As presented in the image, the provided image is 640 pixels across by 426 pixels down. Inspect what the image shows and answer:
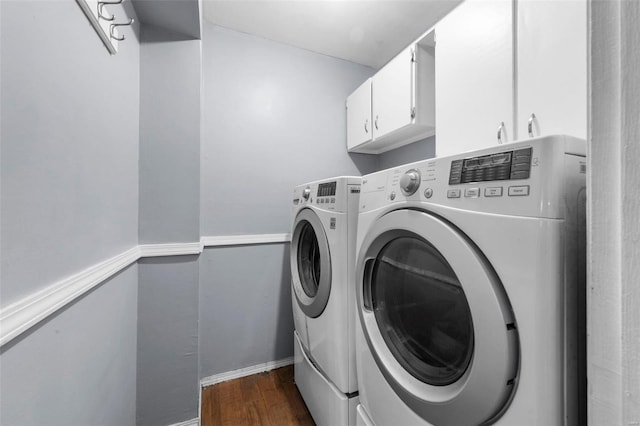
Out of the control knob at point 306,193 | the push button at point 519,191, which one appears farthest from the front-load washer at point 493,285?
Answer: the control knob at point 306,193

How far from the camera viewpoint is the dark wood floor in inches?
57.1

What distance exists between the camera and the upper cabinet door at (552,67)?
86cm

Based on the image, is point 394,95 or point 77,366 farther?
point 394,95

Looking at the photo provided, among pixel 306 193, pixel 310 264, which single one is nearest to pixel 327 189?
pixel 306 193

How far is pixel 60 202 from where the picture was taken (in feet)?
2.02

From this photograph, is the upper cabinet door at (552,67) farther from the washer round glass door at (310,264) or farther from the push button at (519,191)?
the washer round glass door at (310,264)

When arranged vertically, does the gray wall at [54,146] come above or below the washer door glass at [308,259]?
above

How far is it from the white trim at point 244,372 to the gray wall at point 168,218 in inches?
17.5

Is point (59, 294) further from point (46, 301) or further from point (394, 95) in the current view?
point (394, 95)

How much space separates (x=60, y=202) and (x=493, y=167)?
95 cm

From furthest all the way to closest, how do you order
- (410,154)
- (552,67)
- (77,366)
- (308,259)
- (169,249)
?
(410,154)
(308,259)
(169,249)
(552,67)
(77,366)

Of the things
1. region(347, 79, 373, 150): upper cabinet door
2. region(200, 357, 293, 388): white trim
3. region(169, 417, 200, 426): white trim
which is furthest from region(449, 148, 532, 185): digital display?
region(200, 357, 293, 388): white trim

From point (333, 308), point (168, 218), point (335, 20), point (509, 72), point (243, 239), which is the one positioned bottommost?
point (333, 308)

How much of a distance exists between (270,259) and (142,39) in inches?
55.3
